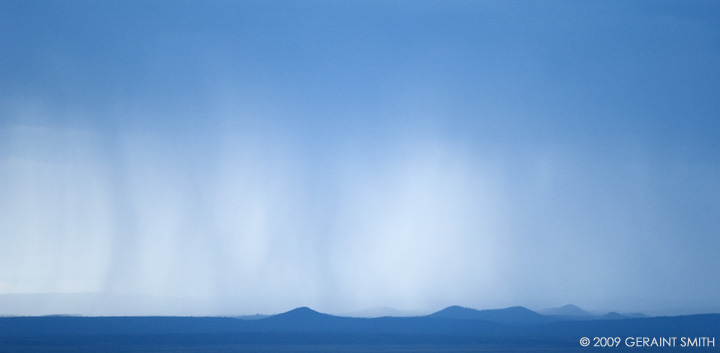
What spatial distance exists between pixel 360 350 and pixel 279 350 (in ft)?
12.3

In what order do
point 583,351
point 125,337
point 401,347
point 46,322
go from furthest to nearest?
point 46,322 → point 125,337 → point 401,347 → point 583,351

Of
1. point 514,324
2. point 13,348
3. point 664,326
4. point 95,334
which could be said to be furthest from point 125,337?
point 664,326

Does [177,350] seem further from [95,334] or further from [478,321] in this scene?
[478,321]

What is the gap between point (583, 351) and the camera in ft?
94.3

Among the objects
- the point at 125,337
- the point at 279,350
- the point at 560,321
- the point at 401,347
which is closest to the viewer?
the point at 279,350

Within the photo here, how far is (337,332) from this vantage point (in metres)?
46.2

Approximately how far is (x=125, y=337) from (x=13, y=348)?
978 cm

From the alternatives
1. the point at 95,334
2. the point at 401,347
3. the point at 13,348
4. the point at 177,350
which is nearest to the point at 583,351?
the point at 401,347

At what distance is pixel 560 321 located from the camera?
55.8 metres

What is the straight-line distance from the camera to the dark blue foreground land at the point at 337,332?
34.4 meters

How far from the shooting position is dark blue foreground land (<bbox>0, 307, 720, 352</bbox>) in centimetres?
3438

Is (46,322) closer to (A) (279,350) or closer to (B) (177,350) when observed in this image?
(B) (177,350)

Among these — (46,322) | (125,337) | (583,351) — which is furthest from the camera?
(46,322)

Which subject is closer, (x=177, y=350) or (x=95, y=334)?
(x=177, y=350)
